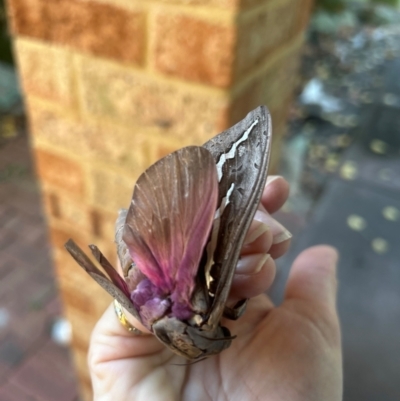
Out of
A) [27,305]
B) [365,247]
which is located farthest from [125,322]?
[27,305]

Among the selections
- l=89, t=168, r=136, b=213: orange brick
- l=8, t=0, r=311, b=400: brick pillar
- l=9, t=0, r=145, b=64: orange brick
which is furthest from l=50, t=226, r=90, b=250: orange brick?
l=9, t=0, r=145, b=64: orange brick

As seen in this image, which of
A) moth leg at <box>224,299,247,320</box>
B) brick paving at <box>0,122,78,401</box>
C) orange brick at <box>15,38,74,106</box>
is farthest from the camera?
brick paving at <box>0,122,78,401</box>

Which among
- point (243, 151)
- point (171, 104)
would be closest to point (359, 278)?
point (171, 104)

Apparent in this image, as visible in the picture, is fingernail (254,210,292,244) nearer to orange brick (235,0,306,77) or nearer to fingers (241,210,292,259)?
fingers (241,210,292,259)

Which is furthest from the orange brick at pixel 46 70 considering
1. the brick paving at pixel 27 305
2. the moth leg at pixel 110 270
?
the brick paving at pixel 27 305

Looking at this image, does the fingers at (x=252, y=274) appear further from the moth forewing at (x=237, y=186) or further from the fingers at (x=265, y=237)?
the moth forewing at (x=237, y=186)

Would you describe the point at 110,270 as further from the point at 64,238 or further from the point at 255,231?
the point at 64,238
